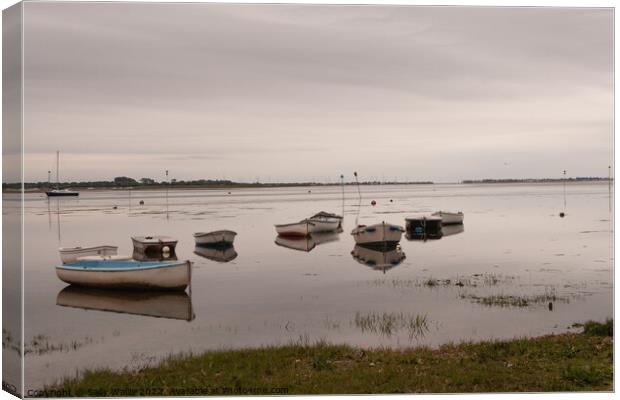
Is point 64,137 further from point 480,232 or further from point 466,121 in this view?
point 480,232

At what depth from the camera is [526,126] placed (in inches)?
613

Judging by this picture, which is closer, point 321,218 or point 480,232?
point 480,232

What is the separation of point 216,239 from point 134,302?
18.0 meters

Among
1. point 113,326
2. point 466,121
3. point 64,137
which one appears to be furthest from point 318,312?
point 64,137

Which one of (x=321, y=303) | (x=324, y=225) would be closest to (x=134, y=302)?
(x=321, y=303)

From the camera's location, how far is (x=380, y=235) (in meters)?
37.7

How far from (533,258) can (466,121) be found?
56.5 ft

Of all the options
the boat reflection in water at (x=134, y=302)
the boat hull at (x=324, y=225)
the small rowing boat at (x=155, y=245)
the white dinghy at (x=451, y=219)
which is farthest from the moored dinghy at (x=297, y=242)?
the boat reflection in water at (x=134, y=302)

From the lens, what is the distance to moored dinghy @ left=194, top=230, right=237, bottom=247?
127 feet

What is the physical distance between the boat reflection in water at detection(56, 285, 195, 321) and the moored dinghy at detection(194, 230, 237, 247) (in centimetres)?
1602

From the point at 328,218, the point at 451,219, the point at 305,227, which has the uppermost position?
the point at 328,218

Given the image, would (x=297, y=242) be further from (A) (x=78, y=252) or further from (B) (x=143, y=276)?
(B) (x=143, y=276)

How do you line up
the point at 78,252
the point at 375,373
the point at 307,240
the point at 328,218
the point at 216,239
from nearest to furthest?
the point at 375,373, the point at 78,252, the point at 216,239, the point at 307,240, the point at 328,218

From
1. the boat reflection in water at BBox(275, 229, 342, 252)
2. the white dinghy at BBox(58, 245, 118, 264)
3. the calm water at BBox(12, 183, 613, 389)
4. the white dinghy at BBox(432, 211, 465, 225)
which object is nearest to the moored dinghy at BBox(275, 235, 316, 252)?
the boat reflection in water at BBox(275, 229, 342, 252)
